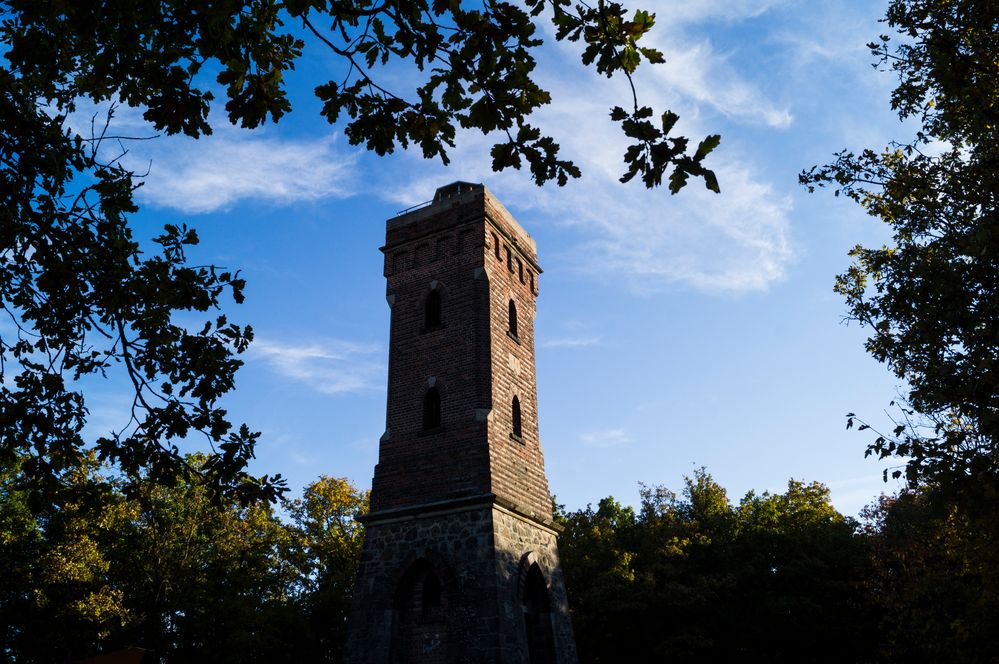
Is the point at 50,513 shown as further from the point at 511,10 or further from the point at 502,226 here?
the point at 502,226

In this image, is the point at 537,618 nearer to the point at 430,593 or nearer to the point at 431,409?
the point at 430,593

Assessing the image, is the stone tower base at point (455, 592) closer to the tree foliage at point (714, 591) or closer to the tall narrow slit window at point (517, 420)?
the tall narrow slit window at point (517, 420)

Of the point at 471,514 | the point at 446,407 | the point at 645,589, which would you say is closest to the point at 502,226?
the point at 446,407

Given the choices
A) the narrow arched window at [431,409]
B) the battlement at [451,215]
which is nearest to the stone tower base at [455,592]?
the narrow arched window at [431,409]

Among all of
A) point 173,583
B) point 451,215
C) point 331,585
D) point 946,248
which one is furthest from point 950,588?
point 173,583

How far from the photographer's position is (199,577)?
27938 millimetres

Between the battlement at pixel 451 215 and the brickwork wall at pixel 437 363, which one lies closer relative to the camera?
the brickwork wall at pixel 437 363

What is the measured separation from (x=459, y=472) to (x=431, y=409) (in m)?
2.12

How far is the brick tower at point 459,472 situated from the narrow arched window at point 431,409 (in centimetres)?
3

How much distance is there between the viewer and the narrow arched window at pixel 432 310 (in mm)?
19328

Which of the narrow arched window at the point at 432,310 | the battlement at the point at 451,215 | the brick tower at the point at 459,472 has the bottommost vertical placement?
the brick tower at the point at 459,472

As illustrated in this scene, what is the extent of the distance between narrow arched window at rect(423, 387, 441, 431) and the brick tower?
28 mm

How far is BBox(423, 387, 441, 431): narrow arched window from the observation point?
58.6ft

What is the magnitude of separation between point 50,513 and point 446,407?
11302 mm
